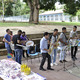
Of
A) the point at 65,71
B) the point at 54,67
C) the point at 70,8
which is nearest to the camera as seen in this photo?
the point at 65,71

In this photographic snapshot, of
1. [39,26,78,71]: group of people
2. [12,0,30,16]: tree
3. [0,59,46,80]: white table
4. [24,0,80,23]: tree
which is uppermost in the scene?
[12,0,30,16]: tree

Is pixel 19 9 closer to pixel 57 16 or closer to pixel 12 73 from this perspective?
pixel 57 16

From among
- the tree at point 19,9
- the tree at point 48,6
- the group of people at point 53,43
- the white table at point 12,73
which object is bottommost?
the white table at point 12,73

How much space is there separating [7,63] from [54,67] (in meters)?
2.24

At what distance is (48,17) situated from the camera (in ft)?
176

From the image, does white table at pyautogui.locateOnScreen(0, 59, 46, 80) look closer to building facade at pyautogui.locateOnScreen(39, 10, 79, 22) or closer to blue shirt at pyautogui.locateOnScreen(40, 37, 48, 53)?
blue shirt at pyautogui.locateOnScreen(40, 37, 48, 53)

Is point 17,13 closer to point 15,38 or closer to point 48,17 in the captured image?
point 48,17

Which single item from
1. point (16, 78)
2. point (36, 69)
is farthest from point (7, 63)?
point (36, 69)

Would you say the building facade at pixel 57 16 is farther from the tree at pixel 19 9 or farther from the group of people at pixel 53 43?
the group of people at pixel 53 43

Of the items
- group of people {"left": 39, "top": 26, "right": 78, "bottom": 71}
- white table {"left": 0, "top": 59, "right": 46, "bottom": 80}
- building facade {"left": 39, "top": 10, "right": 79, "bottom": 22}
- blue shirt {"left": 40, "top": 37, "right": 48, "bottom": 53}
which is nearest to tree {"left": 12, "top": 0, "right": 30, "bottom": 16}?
building facade {"left": 39, "top": 10, "right": 79, "bottom": 22}

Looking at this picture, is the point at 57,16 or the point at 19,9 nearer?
the point at 57,16

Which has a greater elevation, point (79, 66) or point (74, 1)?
point (74, 1)

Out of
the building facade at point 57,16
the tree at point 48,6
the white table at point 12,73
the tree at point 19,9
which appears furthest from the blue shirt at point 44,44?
the tree at point 19,9

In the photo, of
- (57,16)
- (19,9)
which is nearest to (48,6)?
(57,16)
